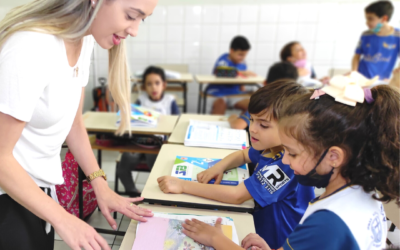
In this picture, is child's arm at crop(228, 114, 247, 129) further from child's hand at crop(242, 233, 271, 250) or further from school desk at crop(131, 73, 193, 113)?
school desk at crop(131, 73, 193, 113)

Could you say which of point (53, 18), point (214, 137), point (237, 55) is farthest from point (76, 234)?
point (237, 55)

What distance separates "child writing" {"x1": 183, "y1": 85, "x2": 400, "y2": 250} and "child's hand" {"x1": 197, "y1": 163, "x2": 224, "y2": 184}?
0.42m

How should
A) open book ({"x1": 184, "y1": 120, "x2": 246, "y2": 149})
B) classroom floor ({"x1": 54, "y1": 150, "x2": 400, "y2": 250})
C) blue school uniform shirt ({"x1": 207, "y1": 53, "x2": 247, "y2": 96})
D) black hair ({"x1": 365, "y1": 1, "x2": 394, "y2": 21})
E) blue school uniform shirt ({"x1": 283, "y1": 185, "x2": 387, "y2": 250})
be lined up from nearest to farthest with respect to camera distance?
blue school uniform shirt ({"x1": 283, "y1": 185, "x2": 387, "y2": 250}), classroom floor ({"x1": 54, "y1": 150, "x2": 400, "y2": 250}), open book ({"x1": 184, "y1": 120, "x2": 246, "y2": 149}), black hair ({"x1": 365, "y1": 1, "x2": 394, "y2": 21}), blue school uniform shirt ({"x1": 207, "y1": 53, "x2": 247, "y2": 96})

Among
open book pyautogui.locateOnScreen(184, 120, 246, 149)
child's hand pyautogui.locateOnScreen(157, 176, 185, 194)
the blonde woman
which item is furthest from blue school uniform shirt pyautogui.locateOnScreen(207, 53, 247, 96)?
the blonde woman

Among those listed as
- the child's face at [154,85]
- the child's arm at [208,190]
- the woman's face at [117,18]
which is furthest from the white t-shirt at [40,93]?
the child's face at [154,85]

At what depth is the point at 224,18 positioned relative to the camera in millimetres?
4164

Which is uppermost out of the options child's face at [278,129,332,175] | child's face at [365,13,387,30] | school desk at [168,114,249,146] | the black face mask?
child's face at [365,13,387,30]

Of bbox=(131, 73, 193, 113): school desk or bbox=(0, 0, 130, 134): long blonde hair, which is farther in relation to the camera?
bbox=(131, 73, 193, 113): school desk

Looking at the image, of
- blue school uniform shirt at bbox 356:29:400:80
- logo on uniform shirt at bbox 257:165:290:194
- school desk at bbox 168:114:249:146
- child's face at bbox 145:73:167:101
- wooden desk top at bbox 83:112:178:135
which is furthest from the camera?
blue school uniform shirt at bbox 356:29:400:80

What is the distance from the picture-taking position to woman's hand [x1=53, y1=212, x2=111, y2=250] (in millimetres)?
703

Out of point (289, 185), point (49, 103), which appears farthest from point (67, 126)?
point (289, 185)

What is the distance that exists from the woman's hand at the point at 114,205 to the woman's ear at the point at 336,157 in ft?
1.72

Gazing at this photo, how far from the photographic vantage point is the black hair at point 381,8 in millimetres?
3150

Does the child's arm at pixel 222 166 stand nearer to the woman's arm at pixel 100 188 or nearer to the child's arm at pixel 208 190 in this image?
the child's arm at pixel 208 190
